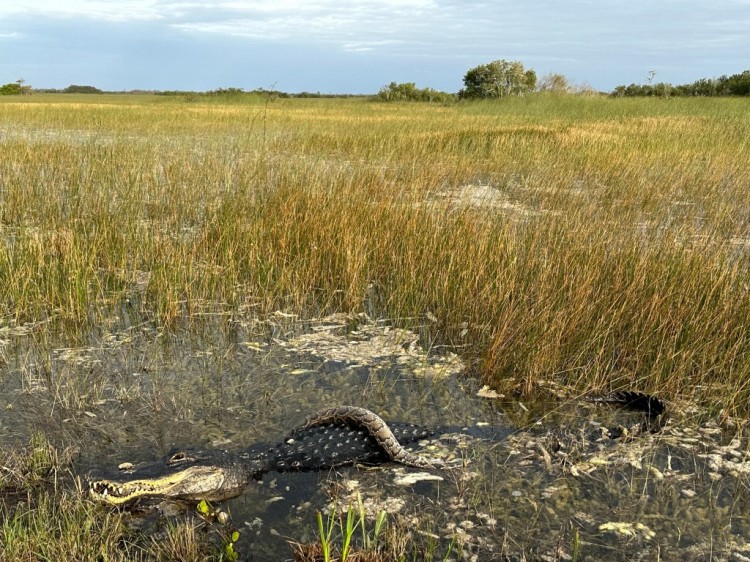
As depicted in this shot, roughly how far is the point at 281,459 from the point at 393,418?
0.71m

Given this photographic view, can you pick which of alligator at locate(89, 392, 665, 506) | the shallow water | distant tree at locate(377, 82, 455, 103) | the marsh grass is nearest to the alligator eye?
alligator at locate(89, 392, 665, 506)

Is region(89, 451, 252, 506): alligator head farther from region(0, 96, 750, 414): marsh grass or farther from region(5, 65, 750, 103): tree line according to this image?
region(5, 65, 750, 103): tree line

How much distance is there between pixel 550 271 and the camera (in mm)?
3896

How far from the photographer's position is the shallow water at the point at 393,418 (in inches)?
82.6

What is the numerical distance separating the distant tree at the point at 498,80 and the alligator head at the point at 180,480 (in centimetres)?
2800

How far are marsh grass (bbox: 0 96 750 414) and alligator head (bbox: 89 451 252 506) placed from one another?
1.58 meters

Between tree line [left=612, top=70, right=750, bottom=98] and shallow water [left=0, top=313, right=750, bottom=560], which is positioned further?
tree line [left=612, top=70, right=750, bottom=98]

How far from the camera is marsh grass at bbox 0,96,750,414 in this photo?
3295 millimetres

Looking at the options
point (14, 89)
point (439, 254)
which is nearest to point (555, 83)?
point (439, 254)

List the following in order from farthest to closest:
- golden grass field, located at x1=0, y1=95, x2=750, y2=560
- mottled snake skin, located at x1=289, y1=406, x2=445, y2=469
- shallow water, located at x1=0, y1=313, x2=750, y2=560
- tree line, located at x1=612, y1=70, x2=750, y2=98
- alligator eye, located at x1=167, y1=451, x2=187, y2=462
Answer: tree line, located at x1=612, y1=70, x2=750, y2=98 → golden grass field, located at x1=0, y1=95, x2=750, y2=560 → mottled snake skin, located at x1=289, y1=406, x2=445, y2=469 → alligator eye, located at x1=167, y1=451, x2=187, y2=462 → shallow water, located at x1=0, y1=313, x2=750, y2=560

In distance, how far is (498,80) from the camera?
28438 mm

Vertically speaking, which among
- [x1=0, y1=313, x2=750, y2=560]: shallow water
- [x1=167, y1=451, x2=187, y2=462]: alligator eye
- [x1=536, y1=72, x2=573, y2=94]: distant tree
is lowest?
[x1=0, y1=313, x2=750, y2=560]: shallow water

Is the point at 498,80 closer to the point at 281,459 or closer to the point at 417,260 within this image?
the point at 417,260

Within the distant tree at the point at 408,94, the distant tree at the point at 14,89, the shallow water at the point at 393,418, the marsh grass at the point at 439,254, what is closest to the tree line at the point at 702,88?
the distant tree at the point at 408,94
